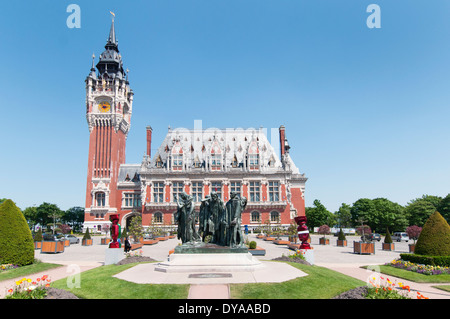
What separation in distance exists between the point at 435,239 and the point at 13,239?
76.8 feet

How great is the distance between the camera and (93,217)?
182ft

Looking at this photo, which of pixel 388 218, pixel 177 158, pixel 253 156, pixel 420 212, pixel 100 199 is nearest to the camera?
pixel 177 158

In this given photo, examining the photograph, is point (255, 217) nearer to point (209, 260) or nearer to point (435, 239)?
point (435, 239)

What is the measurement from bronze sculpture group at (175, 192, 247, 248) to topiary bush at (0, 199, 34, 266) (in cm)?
898

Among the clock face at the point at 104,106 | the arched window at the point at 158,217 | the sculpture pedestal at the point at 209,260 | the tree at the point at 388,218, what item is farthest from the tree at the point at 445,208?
the clock face at the point at 104,106

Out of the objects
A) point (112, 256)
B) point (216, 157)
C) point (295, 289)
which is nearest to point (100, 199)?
point (216, 157)

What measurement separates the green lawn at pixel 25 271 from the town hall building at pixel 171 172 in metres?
36.0

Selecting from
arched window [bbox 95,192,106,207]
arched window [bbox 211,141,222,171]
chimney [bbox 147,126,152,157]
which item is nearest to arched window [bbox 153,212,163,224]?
arched window [bbox 95,192,106,207]

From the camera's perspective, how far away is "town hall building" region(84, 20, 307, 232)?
54.6 metres

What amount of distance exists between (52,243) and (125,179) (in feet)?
113

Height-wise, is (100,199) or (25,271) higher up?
(100,199)

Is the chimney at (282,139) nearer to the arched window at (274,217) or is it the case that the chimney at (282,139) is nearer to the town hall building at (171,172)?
the town hall building at (171,172)

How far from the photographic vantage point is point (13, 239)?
1656 centimetres
